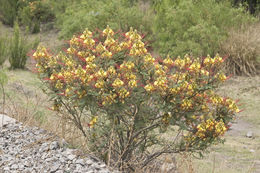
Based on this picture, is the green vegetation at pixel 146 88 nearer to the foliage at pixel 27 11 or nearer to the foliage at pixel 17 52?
the foliage at pixel 17 52

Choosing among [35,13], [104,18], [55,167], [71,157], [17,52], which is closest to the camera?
[55,167]

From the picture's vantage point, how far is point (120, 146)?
12.0 ft

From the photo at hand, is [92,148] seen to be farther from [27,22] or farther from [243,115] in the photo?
[27,22]

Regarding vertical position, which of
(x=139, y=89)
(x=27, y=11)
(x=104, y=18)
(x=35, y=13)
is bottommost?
(x=35, y=13)

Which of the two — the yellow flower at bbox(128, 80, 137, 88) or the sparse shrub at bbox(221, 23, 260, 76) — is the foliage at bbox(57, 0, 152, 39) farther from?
the yellow flower at bbox(128, 80, 137, 88)

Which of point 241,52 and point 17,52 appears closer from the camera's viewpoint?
point 17,52

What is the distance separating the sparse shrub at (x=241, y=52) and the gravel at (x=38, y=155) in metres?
5.82

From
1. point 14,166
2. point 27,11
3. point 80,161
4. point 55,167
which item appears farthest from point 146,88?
point 27,11

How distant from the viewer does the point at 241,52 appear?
9047mm

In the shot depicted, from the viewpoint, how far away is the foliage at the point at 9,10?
14.4 m

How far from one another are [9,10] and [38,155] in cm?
1161

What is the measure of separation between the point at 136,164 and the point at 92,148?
0.43 meters

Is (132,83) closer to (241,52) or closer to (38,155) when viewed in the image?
(38,155)

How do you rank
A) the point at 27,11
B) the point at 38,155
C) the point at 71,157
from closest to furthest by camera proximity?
the point at 71,157 → the point at 38,155 → the point at 27,11
